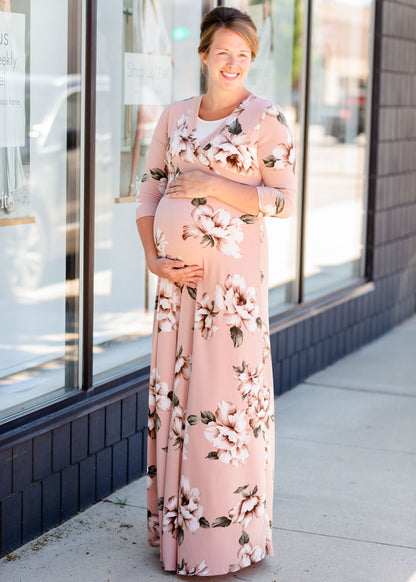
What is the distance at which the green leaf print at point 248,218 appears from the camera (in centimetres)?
374

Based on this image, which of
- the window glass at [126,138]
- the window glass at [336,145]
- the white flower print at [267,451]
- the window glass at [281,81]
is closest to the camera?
the white flower print at [267,451]

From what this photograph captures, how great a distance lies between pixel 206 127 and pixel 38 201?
36.7 inches

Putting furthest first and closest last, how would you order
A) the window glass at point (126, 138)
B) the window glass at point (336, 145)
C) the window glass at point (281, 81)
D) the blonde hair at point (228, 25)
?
the window glass at point (336, 145)
the window glass at point (281, 81)
the window glass at point (126, 138)
the blonde hair at point (228, 25)

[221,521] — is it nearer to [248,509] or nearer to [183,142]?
[248,509]

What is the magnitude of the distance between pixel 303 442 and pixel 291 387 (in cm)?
114

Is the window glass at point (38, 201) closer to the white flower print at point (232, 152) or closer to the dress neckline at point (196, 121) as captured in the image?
the dress neckline at point (196, 121)

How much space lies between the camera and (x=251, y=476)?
381 centimetres

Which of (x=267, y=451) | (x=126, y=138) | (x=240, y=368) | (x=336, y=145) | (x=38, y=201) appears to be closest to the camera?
(x=240, y=368)

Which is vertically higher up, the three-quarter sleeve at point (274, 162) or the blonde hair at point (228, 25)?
the blonde hair at point (228, 25)

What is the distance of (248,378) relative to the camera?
12.4 feet

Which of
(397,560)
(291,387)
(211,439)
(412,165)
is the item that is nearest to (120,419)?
(211,439)

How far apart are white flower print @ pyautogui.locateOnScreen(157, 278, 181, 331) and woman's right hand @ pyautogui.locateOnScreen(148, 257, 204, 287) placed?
58 millimetres

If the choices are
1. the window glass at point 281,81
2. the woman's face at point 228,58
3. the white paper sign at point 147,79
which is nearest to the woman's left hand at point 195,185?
the woman's face at point 228,58

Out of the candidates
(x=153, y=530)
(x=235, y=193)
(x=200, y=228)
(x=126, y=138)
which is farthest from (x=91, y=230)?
(x=153, y=530)
